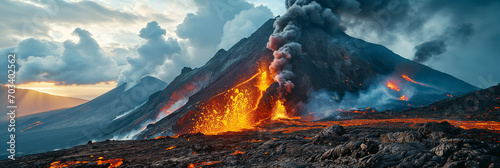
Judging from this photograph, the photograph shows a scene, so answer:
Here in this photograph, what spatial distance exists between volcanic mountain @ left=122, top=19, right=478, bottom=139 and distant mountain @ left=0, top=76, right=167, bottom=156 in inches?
1676

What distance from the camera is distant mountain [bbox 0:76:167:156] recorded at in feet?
317

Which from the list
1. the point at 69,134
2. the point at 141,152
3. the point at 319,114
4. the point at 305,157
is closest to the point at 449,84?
the point at 319,114

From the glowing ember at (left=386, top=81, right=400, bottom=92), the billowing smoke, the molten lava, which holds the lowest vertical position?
the molten lava

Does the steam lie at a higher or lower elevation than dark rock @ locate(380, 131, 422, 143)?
higher

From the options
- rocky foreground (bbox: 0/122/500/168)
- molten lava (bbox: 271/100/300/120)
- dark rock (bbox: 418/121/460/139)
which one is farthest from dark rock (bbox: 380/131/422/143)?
molten lava (bbox: 271/100/300/120)

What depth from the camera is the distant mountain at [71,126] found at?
96.6 meters

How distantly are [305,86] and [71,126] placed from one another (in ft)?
496

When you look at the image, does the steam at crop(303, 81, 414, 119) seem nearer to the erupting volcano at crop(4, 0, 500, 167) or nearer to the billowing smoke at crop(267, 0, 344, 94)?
the erupting volcano at crop(4, 0, 500, 167)

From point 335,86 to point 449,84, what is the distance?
5783cm

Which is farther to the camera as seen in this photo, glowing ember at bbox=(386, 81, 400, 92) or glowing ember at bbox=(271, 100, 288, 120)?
glowing ember at bbox=(386, 81, 400, 92)

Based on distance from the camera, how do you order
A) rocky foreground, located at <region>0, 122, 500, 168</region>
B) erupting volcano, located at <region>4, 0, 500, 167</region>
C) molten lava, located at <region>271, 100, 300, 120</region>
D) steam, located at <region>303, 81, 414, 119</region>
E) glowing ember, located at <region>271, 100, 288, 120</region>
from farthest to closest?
1. steam, located at <region>303, 81, 414, 119</region>
2. glowing ember, located at <region>271, 100, 288, 120</region>
3. molten lava, located at <region>271, 100, 300, 120</region>
4. erupting volcano, located at <region>4, 0, 500, 167</region>
5. rocky foreground, located at <region>0, 122, 500, 168</region>

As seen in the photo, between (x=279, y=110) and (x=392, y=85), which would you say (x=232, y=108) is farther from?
(x=392, y=85)

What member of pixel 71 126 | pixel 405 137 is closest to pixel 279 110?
pixel 405 137

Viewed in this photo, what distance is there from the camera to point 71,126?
137250 mm
